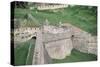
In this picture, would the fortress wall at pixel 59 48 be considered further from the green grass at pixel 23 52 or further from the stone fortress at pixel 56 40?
the green grass at pixel 23 52

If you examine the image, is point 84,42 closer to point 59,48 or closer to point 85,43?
point 85,43

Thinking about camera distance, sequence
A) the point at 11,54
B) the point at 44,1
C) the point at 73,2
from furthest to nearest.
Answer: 1. the point at 73,2
2. the point at 44,1
3. the point at 11,54

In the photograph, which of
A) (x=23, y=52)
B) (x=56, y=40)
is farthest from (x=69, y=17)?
(x=23, y=52)

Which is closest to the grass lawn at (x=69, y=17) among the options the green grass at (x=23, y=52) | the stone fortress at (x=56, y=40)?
the stone fortress at (x=56, y=40)

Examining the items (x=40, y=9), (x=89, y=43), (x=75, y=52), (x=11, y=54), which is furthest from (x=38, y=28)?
(x=89, y=43)

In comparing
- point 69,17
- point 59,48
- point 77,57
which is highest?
point 69,17

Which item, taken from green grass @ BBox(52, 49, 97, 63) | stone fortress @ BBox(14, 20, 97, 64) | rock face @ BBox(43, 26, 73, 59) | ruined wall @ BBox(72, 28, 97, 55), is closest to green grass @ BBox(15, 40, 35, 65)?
stone fortress @ BBox(14, 20, 97, 64)

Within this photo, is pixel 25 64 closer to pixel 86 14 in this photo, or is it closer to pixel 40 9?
pixel 40 9
